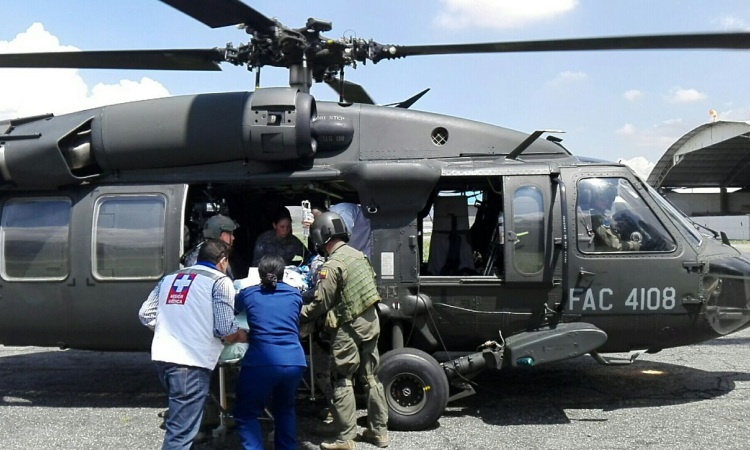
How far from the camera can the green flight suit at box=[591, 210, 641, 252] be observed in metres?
5.64

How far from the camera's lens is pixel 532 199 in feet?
18.7

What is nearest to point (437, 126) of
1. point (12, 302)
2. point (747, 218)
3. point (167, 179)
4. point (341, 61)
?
point (341, 61)

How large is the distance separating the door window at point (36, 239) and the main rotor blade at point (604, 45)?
379 centimetres

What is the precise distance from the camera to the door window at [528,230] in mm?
5605

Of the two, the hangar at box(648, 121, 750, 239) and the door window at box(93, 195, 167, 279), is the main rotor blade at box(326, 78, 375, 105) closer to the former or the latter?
the door window at box(93, 195, 167, 279)

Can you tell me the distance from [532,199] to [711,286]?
1.83m

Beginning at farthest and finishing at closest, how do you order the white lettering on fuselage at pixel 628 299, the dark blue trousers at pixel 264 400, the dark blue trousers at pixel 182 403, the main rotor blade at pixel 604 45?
1. the white lettering on fuselage at pixel 628 299
2. the main rotor blade at pixel 604 45
3. the dark blue trousers at pixel 264 400
4. the dark blue trousers at pixel 182 403

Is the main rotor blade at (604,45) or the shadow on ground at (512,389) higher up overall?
the main rotor blade at (604,45)

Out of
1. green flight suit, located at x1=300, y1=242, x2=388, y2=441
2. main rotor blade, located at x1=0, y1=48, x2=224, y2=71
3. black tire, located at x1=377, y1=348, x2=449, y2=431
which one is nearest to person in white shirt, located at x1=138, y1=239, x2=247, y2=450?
green flight suit, located at x1=300, y1=242, x2=388, y2=441

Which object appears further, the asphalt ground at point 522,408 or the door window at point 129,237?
the door window at point 129,237

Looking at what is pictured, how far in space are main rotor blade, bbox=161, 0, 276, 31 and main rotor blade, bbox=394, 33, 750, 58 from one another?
1.49 m

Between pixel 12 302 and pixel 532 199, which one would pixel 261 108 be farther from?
pixel 12 302

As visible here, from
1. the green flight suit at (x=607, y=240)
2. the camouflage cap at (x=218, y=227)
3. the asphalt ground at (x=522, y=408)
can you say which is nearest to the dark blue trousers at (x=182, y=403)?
the asphalt ground at (x=522, y=408)

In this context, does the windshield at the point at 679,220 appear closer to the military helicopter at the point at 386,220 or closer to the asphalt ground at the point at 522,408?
the military helicopter at the point at 386,220
